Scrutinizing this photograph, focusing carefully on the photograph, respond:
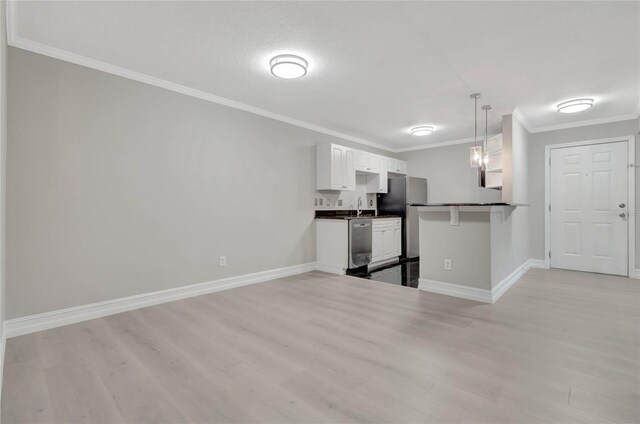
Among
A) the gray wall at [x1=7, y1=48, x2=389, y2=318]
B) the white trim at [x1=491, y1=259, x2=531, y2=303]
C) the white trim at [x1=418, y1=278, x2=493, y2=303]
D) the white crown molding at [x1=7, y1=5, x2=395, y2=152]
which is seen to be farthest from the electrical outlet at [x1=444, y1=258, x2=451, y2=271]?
the white crown molding at [x1=7, y1=5, x2=395, y2=152]

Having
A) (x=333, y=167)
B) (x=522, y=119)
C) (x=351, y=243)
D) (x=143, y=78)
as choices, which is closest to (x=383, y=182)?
(x=333, y=167)

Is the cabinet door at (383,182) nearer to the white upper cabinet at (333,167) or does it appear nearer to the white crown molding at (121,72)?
the white upper cabinet at (333,167)

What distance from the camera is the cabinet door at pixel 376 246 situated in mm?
5359

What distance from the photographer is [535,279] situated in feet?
14.8

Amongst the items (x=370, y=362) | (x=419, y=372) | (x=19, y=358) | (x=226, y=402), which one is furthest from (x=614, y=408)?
(x=19, y=358)

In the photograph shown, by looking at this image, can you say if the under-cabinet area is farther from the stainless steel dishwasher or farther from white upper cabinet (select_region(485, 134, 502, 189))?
white upper cabinet (select_region(485, 134, 502, 189))

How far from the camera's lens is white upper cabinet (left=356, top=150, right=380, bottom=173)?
5750mm

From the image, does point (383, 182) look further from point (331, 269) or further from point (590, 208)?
point (590, 208)

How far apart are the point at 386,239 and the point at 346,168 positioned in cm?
154

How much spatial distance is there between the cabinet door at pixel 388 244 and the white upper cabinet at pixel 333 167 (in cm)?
111

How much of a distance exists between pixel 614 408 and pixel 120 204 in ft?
13.2

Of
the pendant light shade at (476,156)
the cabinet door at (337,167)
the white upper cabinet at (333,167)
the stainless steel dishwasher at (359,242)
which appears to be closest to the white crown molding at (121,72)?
the white upper cabinet at (333,167)

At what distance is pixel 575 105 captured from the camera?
4.07m

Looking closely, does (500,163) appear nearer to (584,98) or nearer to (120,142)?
(584,98)
